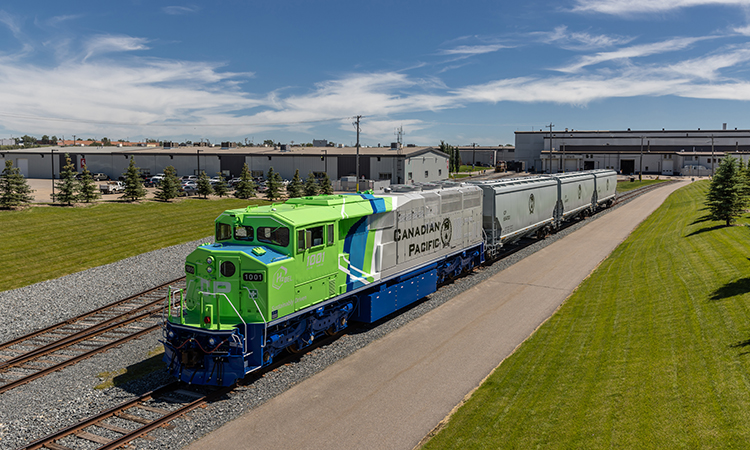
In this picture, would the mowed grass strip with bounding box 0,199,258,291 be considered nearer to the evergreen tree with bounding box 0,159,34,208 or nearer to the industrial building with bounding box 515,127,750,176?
the evergreen tree with bounding box 0,159,34,208

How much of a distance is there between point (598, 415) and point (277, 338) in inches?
313

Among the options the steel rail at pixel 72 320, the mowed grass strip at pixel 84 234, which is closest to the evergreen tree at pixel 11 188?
the mowed grass strip at pixel 84 234

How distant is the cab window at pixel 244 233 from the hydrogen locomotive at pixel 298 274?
0.03 meters

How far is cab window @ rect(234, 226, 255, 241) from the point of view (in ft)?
44.7

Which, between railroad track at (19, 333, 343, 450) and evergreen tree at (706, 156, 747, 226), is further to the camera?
evergreen tree at (706, 156, 747, 226)

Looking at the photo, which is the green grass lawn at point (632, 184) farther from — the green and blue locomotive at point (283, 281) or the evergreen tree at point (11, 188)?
the evergreen tree at point (11, 188)

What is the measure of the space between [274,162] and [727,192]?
66.5 m

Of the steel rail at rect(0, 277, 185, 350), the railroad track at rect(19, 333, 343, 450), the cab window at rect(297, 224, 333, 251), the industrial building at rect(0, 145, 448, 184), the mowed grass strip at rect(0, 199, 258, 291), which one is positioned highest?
the industrial building at rect(0, 145, 448, 184)

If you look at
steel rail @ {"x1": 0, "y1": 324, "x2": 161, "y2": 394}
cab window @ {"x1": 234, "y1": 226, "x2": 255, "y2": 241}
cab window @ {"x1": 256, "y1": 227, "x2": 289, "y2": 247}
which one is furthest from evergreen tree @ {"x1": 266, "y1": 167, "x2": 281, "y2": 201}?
cab window @ {"x1": 256, "y1": 227, "x2": 289, "y2": 247}

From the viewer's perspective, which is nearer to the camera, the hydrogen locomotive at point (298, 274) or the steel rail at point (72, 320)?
the hydrogen locomotive at point (298, 274)

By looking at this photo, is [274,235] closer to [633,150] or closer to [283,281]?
[283,281]

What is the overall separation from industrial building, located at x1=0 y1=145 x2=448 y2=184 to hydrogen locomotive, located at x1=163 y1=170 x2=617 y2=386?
55.0 metres

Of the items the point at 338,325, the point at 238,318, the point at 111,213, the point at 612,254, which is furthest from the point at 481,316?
the point at 111,213

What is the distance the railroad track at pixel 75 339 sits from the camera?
1456cm
